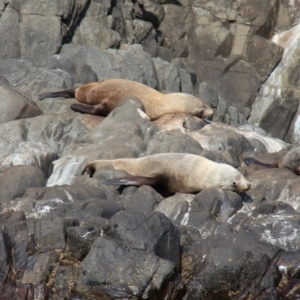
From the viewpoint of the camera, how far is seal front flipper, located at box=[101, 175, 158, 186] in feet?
35.0

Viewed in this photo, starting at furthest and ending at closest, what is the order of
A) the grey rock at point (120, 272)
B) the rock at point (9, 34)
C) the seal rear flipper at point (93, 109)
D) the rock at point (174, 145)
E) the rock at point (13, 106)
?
the rock at point (9, 34) → the seal rear flipper at point (93, 109) → the rock at point (13, 106) → the rock at point (174, 145) → the grey rock at point (120, 272)

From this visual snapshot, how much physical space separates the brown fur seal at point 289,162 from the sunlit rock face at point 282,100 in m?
9.25

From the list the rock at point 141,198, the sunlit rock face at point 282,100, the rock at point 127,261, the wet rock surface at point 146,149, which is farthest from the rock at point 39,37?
the rock at point 127,261

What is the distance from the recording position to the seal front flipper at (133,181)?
10656 millimetres

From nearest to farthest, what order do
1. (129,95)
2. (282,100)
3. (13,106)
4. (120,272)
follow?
(120,272), (13,106), (129,95), (282,100)

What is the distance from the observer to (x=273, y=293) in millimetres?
8531

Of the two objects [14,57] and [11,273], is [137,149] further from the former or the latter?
[14,57]

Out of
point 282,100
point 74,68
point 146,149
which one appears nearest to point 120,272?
point 146,149

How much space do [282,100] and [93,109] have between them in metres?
8.95

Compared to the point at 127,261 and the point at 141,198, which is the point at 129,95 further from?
the point at 127,261

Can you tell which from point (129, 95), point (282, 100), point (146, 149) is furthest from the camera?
point (282, 100)

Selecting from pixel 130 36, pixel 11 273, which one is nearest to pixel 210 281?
pixel 11 273

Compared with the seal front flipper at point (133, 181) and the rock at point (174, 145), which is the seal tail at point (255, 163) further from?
the seal front flipper at point (133, 181)

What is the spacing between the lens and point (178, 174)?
11.0 meters
